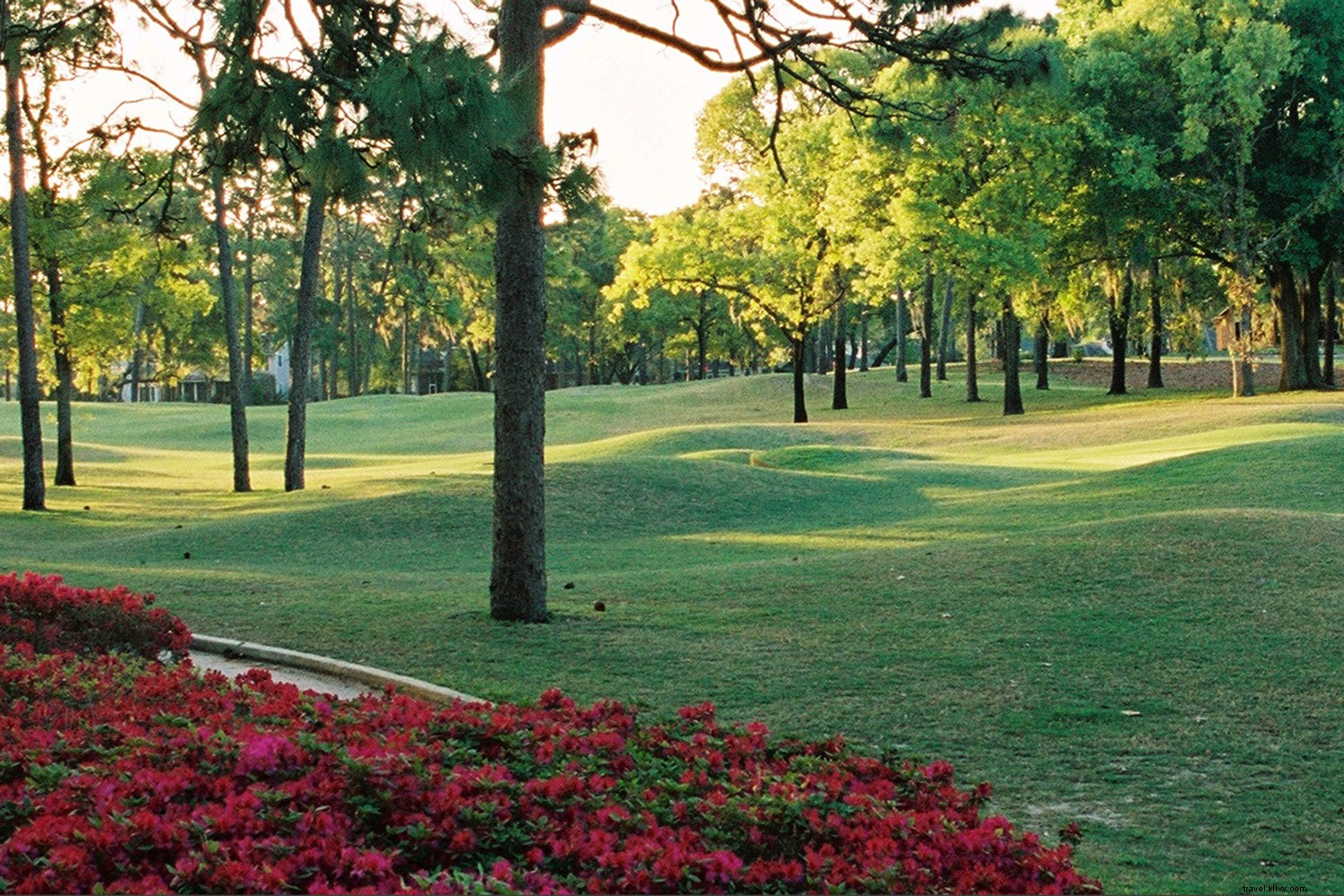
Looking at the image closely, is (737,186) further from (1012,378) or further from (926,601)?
(926,601)

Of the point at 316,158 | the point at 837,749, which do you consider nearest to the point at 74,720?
the point at 837,749

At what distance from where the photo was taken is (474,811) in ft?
A: 13.7

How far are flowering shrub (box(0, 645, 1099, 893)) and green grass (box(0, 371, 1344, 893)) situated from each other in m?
1.07

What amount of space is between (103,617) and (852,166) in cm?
3239

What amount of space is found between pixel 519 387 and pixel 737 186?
43508mm

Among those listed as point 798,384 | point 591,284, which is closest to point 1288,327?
point 798,384

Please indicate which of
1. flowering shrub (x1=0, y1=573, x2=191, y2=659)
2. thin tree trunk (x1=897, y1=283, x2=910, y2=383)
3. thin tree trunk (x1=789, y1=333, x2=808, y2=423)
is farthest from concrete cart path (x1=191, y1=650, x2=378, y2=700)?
thin tree trunk (x1=897, y1=283, x2=910, y2=383)

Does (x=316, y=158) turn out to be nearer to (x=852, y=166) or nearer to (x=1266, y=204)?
(x=852, y=166)

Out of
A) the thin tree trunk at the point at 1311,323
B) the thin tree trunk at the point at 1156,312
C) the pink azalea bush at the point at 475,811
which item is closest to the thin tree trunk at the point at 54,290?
the pink azalea bush at the point at 475,811

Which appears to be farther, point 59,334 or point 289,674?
point 59,334

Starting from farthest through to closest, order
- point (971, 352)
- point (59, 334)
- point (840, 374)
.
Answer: point (840, 374) < point (971, 352) < point (59, 334)

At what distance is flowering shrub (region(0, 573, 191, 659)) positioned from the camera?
8.70 metres

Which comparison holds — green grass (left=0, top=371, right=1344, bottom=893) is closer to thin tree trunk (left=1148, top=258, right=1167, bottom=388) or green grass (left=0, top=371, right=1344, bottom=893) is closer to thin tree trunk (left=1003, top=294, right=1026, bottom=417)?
thin tree trunk (left=1003, top=294, right=1026, bottom=417)

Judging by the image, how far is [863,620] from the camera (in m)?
11.0
